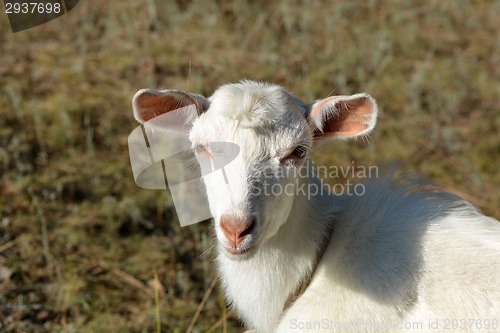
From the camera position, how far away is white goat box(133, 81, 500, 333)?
323 cm

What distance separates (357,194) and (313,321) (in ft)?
2.53

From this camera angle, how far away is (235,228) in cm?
305

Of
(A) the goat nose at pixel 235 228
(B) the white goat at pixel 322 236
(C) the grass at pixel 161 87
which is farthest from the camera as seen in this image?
(C) the grass at pixel 161 87

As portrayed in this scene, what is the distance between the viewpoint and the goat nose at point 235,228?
9.99 ft

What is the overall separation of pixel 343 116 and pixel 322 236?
63 centimetres

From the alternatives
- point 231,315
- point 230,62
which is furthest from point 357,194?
point 230,62

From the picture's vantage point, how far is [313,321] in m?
3.43

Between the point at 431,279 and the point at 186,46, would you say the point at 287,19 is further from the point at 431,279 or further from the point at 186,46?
the point at 431,279

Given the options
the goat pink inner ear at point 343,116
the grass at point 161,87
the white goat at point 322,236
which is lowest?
the grass at point 161,87

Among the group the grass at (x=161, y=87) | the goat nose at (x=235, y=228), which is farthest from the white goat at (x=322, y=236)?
the grass at (x=161, y=87)

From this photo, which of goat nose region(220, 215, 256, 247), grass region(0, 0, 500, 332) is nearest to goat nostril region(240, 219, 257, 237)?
goat nose region(220, 215, 256, 247)

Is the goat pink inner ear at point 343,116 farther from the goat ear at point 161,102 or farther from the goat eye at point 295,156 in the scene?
the goat ear at point 161,102

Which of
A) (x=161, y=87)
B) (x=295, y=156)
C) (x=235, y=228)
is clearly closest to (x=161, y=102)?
(x=295, y=156)

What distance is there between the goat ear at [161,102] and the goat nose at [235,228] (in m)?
0.73
